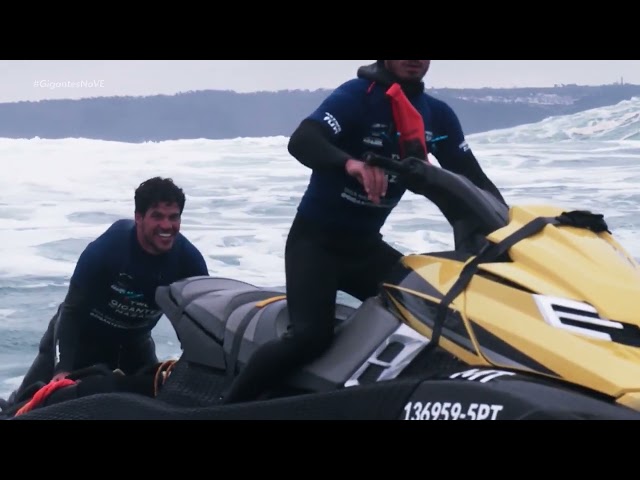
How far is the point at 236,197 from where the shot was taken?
8.70 meters

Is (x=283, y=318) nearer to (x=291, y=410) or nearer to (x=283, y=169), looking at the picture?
(x=291, y=410)

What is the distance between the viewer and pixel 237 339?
2756 mm

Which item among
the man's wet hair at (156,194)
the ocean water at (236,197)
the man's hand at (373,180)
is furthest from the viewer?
the ocean water at (236,197)

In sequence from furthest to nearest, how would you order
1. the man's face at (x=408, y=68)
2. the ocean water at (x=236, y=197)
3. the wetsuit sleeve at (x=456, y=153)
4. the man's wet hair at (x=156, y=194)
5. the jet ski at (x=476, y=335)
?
1. the ocean water at (x=236, y=197)
2. the man's wet hair at (x=156, y=194)
3. the wetsuit sleeve at (x=456, y=153)
4. the man's face at (x=408, y=68)
5. the jet ski at (x=476, y=335)

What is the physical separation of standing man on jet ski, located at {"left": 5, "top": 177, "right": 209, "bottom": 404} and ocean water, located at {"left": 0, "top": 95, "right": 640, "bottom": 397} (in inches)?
71.0

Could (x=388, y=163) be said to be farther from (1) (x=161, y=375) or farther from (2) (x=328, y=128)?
(1) (x=161, y=375)

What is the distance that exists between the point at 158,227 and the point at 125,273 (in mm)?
204

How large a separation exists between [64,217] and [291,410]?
6.42 m

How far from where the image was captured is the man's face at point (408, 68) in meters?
2.55

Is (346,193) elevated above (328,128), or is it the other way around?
(328,128)

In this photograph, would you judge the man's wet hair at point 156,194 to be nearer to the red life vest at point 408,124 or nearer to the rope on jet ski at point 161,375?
the rope on jet ski at point 161,375

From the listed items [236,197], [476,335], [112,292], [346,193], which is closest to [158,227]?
[112,292]

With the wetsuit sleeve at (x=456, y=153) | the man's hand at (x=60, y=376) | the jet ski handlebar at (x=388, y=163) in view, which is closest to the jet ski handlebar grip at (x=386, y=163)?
the jet ski handlebar at (x=388, y=163)

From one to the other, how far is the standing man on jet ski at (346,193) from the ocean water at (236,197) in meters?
2.71
